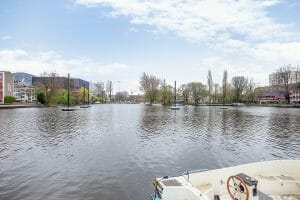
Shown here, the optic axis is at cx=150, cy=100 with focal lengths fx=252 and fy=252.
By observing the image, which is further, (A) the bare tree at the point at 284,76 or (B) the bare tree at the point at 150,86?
(B) the bare tree at the point at 150,86

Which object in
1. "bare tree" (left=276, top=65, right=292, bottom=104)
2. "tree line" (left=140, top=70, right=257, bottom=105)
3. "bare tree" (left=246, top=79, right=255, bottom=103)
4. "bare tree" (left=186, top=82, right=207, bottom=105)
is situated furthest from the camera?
"bare tree" (left=246, top=79, right=255, bottom=103)

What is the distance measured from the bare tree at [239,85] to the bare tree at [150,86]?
127 ft

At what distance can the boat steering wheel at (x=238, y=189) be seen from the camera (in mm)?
6234

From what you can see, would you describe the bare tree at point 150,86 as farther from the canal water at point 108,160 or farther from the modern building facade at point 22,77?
the modern building facade at point 22,77

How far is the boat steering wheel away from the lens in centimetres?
623

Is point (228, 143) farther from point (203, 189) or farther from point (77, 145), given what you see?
point (203, 189)

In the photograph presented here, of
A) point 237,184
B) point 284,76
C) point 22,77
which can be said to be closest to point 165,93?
point 284,76

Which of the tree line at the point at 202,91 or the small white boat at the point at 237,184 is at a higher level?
the tree line at the point at 202,91

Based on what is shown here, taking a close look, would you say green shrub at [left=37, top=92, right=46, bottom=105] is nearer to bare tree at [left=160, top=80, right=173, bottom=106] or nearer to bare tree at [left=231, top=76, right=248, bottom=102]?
bare tree at [left=160, top=80, right=173, bottom=106]

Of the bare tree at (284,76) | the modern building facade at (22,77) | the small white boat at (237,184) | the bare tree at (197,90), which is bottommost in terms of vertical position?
the small white boat at (237,184)

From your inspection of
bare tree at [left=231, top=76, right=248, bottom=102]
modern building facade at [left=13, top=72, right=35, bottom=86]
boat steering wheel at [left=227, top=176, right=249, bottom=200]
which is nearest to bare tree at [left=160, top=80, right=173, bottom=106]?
bare tree at [left=231, top=76, right=248, bottom=102]

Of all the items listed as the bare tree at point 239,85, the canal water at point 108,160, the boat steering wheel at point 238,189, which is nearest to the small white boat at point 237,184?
the boat steering wheel at point 238,189

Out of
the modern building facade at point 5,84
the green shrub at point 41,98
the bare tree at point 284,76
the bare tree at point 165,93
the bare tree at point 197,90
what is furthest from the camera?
the bare tree at point 197,90

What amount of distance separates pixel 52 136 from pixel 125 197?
1443cm
